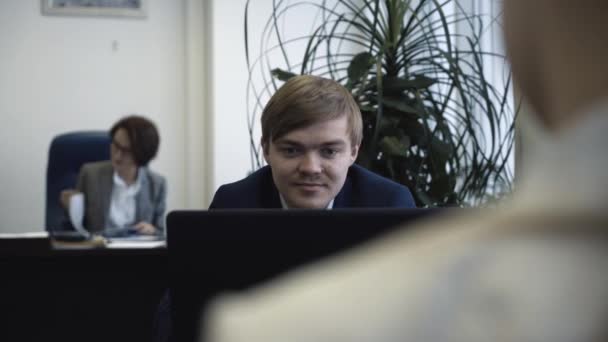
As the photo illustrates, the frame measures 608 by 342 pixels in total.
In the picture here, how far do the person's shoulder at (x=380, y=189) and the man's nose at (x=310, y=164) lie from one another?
141 millimetres

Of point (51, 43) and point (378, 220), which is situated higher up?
point (51, 43)

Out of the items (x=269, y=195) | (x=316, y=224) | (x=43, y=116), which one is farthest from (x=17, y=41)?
(x=316, y=224)

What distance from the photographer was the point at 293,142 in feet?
5.39

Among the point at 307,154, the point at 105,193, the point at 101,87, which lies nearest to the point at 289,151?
the point at 307,154

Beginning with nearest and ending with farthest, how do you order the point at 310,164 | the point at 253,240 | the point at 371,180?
1. the point at 253,240
2. the point at 310,164
3. the point at 371,180

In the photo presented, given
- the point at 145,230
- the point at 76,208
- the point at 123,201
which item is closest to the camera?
the point at 76,208

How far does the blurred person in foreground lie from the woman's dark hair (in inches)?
142

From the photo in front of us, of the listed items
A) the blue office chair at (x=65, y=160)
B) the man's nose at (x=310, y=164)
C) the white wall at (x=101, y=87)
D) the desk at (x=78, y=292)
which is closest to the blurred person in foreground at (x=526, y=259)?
the man's nose at (x=310, y=164)

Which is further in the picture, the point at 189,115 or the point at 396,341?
the point at 189,115

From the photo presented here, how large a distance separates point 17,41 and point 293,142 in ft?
12.4

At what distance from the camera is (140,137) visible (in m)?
3.79

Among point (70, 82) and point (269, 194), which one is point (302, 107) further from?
point (70, 82)

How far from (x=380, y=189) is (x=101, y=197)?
2.30m

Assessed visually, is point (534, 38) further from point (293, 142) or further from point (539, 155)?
point (293, 142)
